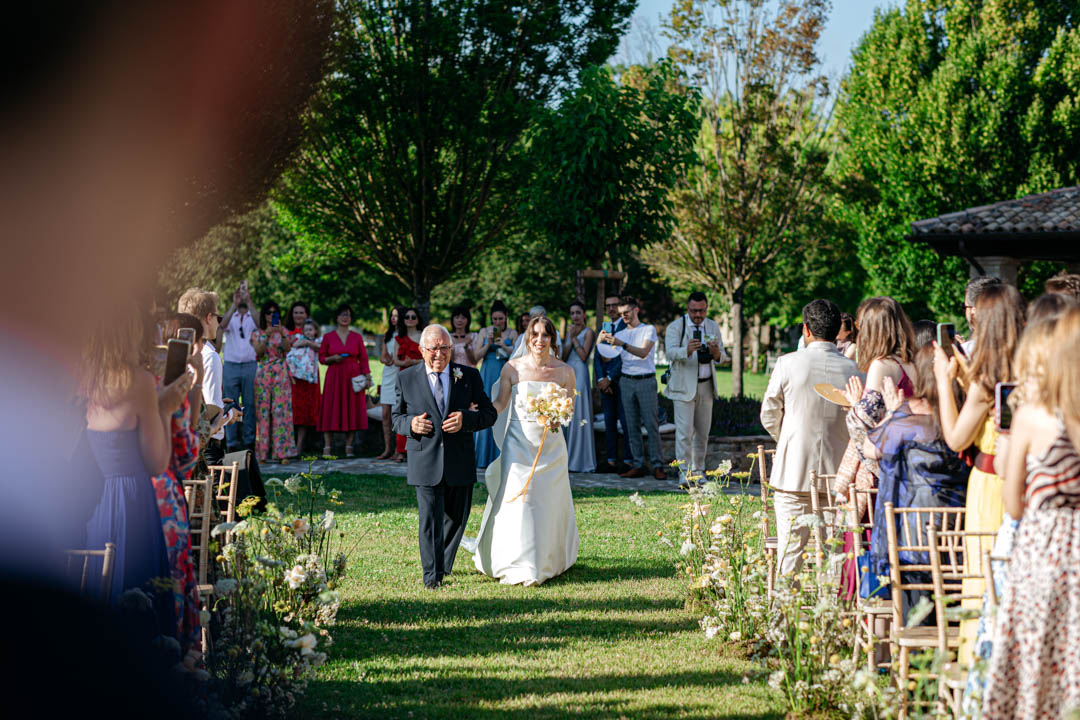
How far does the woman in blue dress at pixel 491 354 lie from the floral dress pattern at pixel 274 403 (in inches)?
104

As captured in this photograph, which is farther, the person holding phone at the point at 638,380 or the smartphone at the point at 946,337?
the person holding phone at the point at 638,380

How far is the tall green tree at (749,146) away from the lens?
22906mm

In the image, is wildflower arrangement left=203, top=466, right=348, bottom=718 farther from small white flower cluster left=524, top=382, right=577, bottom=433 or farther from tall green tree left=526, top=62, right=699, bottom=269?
tall green tree left=526, top=62, right=699, bottom=269

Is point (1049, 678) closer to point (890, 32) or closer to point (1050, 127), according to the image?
point (1050, 127)

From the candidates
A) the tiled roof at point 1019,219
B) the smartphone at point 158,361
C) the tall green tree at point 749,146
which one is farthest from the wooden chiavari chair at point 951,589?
the tall green tree at point 749,146

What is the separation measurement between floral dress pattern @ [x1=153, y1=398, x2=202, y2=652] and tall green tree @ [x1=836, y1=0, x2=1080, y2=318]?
93.0 feet

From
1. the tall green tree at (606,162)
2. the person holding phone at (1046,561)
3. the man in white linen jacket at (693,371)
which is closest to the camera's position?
the person holding phone at (1046,561)

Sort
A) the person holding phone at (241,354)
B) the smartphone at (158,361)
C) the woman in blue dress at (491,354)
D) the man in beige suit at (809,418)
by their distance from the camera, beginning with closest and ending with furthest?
the smartphone at (158,361)
the man in beige suit at (809,418)
the person holding phone at (241,354)
the woman in blue dress at (491,354)

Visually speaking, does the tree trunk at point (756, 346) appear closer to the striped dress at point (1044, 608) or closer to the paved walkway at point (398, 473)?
the paved walkway at point (398, 473)

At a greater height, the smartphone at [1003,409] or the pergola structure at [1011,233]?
the pergola structure at [1011,233]

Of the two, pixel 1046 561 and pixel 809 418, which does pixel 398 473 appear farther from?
pixel 1046 561

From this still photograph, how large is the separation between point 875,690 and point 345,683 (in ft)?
9.78

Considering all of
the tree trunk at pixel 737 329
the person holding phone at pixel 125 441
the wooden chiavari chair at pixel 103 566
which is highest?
the tree trunk at pixel 737 329

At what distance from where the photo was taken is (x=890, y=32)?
33094 mm
